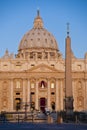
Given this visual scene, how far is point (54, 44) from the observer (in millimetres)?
110562

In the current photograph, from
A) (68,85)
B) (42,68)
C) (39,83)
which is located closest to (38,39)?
(42,68)

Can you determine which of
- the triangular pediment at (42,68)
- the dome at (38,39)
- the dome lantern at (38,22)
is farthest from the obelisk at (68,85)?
the dome lantern at (38,22)

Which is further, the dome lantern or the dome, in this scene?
the dome lantern

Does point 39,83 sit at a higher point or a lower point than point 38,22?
lower

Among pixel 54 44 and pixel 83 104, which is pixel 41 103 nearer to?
pixel 83 104

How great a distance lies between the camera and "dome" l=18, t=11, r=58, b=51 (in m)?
108

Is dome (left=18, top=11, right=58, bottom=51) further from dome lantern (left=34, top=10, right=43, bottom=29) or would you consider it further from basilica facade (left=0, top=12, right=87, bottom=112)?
basilica facade (left=0, top=12, right=87, bottom=112)

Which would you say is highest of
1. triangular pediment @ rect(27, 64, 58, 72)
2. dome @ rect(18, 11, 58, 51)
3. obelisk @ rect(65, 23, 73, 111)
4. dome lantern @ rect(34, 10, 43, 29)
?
dome lantern @ rect(34, 10, 43, 29)

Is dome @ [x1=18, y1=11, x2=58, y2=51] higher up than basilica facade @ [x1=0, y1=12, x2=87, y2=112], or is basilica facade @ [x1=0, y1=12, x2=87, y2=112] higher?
dome @ [x1=18, y1=11, x2=58, y2=51]

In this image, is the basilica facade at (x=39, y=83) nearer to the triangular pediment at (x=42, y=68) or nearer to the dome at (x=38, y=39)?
the triangular pediment at (x=42, y=68)

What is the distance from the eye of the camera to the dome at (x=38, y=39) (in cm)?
10818

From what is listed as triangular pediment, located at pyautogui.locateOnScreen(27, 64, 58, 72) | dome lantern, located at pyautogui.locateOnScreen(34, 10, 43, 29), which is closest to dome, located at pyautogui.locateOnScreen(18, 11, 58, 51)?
dome lantern, located at pyautogui.locateOnScreen(34, 10, 43, 29)

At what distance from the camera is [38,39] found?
111 metres

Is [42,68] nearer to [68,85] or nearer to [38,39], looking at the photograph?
[38,39]
